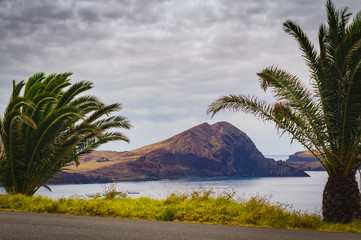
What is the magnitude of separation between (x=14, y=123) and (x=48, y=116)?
45.8 inches

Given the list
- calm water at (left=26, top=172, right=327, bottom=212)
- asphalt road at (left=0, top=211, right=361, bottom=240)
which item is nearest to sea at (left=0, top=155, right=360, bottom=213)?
calm water at (left=26, top=172, right=327, bottom=212)

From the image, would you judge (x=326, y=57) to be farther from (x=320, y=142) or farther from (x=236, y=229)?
(x=236, y=229)

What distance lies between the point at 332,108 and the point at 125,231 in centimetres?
746

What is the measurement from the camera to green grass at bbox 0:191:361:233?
8023 mm

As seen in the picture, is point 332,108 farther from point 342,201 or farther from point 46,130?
point 46,130

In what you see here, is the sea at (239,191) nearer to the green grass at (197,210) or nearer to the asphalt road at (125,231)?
the green grass at (197,210)

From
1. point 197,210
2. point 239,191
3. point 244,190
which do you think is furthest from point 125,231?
point 244,190

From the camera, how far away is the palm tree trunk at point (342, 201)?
30.7 feet

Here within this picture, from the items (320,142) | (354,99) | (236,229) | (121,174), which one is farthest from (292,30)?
(121,174)

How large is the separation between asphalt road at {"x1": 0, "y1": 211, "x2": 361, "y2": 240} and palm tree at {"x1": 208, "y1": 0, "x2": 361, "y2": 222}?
276 centimetres

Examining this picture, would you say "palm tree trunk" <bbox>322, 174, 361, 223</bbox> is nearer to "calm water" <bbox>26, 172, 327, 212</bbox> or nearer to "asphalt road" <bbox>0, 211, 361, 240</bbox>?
"calm water" <bbox>26, 172, 327, 212</bbox>

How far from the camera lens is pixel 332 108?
1016 centimetres

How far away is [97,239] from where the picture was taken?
18.7 ft

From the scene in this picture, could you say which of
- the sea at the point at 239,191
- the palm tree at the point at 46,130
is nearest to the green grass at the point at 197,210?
the sea at the point at 239,191
